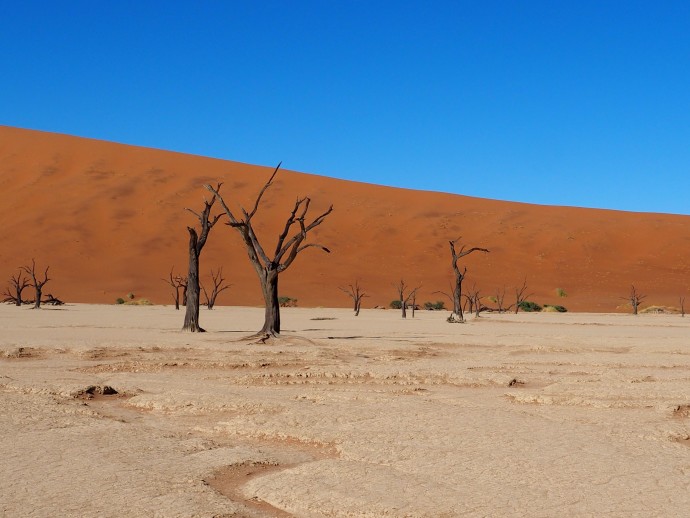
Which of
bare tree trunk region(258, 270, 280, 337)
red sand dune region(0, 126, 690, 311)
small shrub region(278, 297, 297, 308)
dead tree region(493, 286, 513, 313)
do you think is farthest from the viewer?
red sand dune region(0, 126, 690, 311)

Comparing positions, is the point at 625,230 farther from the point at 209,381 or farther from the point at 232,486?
the point at 232,486

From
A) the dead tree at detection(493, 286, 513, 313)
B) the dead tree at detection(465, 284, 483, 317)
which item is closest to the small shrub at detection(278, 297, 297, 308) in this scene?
the dead tree at detection(465, 284, 483, 317)

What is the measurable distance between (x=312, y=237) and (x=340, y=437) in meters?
55.9

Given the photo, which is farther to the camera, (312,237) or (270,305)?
(312,237)

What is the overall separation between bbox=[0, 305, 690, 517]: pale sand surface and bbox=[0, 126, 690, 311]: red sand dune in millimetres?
38279

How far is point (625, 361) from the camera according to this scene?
44.2 feet

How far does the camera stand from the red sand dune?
54.1 meters

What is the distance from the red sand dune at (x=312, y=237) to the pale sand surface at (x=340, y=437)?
126 ft

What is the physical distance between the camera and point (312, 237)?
62.4 meters

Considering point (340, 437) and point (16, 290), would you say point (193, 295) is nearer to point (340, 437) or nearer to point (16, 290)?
point (340, 437)

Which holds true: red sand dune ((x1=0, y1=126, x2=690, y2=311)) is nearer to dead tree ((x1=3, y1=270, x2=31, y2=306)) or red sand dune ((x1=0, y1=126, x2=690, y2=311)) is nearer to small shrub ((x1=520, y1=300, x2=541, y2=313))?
dead tree ((x1=3, y1=270, x2=31, y2=306))

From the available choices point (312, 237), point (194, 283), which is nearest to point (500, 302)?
point (312, 237)

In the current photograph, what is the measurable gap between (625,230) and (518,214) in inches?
383

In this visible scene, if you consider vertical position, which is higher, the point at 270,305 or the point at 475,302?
the point at 475,302
